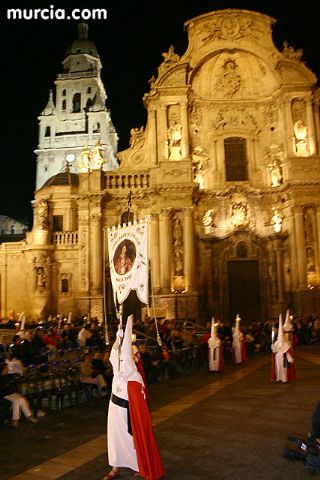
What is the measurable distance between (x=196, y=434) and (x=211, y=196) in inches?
902

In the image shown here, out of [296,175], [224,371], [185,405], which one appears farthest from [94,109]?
[185,405]

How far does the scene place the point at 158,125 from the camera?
3034 cm

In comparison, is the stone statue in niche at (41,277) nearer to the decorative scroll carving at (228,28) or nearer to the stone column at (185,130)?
the stone column at (185,130)

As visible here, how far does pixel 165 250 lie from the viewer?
2828cm

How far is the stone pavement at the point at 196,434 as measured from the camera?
706 centimetres

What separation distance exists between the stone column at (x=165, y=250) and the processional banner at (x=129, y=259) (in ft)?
57.4

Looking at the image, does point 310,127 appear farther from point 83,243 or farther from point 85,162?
point 83,243

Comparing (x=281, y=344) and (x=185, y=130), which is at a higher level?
(x=185, y=130)

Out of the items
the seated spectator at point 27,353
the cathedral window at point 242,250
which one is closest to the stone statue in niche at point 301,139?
the cathedral window at point 242,250

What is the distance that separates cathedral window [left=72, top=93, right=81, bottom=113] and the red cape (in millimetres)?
68374

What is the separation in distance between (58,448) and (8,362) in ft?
13.7

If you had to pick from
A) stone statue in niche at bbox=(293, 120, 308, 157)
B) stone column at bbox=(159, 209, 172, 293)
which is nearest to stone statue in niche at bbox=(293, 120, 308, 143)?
stone statue in niche at bbox=(293, 120, 308, 157)

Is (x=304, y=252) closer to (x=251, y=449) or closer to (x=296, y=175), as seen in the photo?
(x=296, y=175)

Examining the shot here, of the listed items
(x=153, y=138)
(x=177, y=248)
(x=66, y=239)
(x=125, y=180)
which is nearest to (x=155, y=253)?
(x=177, y=248)
